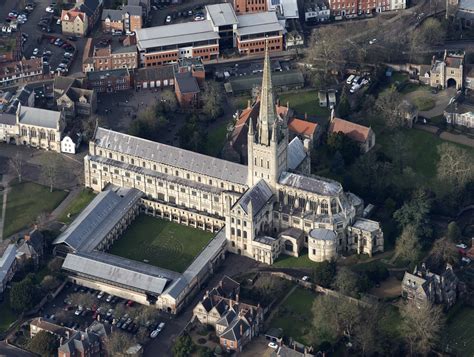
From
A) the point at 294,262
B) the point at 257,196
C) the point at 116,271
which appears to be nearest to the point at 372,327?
the point at 294,262

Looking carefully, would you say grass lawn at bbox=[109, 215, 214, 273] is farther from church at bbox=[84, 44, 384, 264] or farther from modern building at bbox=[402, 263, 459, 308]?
modern building at bbox=[402, 263, 459, 308]

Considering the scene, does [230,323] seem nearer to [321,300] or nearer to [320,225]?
[321,300]

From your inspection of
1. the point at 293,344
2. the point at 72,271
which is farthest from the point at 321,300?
the point at 72,271

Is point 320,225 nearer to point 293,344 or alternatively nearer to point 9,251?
point 293,344

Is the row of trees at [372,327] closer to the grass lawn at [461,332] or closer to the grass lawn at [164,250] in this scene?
the grass lawn at [461,332]

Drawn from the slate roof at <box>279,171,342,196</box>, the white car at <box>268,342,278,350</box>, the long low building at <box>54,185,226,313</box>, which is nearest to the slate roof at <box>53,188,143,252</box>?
the long low building at <box>54,185,226,313</box>

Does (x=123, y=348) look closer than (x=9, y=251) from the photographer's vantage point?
Yes

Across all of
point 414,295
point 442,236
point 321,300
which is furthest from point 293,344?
point 442,236

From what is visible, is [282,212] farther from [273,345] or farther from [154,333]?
[154,333]
